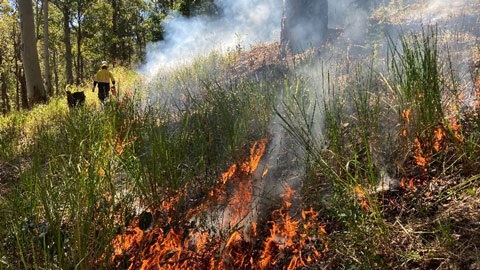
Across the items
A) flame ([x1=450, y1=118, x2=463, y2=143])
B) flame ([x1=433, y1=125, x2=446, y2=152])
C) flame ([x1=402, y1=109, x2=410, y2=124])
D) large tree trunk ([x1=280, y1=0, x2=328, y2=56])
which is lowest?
flame ([x1=433, y1=125, x2=446, y2=152])

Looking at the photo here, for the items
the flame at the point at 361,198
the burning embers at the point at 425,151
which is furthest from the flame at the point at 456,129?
the flame at the point at 361,198

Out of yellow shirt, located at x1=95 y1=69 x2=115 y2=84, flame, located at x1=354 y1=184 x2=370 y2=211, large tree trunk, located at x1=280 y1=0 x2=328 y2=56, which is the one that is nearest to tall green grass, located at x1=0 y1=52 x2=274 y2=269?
flame, located at x1=354 y1=184 x2=370 y2=211

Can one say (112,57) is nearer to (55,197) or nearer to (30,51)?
(30,51)

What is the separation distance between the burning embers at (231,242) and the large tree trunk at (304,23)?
4.21 metres

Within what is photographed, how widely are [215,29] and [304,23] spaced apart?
26.1ft

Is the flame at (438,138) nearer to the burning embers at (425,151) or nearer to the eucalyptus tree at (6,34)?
the burning embers at (425,151)

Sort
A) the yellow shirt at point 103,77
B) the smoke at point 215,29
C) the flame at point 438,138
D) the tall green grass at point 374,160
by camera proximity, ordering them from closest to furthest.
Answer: the tall green grass at point 374,160 → the flame at point 438,138 → the yellow shirt at point 103,77 → the smoke at point 215,29

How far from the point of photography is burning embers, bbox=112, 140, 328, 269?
5.86ft

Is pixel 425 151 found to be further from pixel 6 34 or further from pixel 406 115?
pixel 6 34

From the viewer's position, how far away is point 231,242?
192 centimetres

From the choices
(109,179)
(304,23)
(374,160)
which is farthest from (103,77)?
(374,160)

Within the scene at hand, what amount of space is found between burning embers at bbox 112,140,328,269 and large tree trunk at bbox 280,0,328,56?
4212 mm

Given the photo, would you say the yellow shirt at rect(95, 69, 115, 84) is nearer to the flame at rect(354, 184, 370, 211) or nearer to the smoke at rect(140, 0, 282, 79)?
the smoke at rect(140, 0, 282, 79)

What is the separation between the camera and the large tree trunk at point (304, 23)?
5836 millimetres
